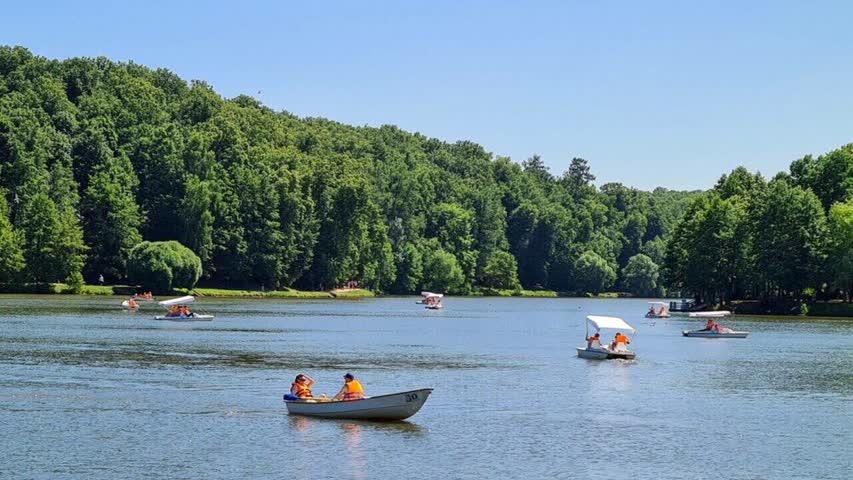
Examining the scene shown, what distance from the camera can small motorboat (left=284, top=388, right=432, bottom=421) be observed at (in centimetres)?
4844

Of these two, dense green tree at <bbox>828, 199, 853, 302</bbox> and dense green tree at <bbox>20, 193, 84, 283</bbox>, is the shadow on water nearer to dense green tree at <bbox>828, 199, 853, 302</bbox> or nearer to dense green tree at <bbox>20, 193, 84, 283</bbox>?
dense green tree at <bbox>828, 199, 853, 302</bbox>

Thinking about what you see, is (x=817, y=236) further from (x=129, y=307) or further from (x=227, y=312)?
(x=129, y=307)

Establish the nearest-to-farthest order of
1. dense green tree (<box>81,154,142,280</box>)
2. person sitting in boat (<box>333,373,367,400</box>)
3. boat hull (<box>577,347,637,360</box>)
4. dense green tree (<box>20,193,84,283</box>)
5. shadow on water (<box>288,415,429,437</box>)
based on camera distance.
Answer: shadow on water (<box>288,415,429,437</box>), person sitting in boat (<box>333,373,367,400</box>), boat hull (<box>577,347,637,360</box>), dense green tree (<box>20,193,84,283</box>), dense green tree (<box>81,154,142,280</box>)

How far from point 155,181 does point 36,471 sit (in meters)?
166

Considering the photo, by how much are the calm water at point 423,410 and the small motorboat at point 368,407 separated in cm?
49

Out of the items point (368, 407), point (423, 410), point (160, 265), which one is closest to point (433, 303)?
point (160, 265)

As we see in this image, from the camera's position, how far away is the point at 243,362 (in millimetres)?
73250

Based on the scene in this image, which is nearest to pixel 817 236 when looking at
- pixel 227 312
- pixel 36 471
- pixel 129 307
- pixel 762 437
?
pixel 227 312

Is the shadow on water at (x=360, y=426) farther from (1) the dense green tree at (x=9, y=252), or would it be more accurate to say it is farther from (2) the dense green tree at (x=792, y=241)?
(1) the dense green tree at (x=9, y=252)

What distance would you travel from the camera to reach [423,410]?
52906 mm

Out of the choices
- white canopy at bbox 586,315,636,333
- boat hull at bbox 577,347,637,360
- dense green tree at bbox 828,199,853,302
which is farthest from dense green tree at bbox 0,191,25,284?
dense green tree at bbox 828,199,853,302

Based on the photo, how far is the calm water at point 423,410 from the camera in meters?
40.8

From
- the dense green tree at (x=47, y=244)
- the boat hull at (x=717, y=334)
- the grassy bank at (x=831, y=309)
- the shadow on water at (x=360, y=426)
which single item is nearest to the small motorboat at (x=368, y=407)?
the shadow on water at (x=360, y=426)

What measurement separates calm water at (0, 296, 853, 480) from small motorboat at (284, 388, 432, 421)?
1.62ft
